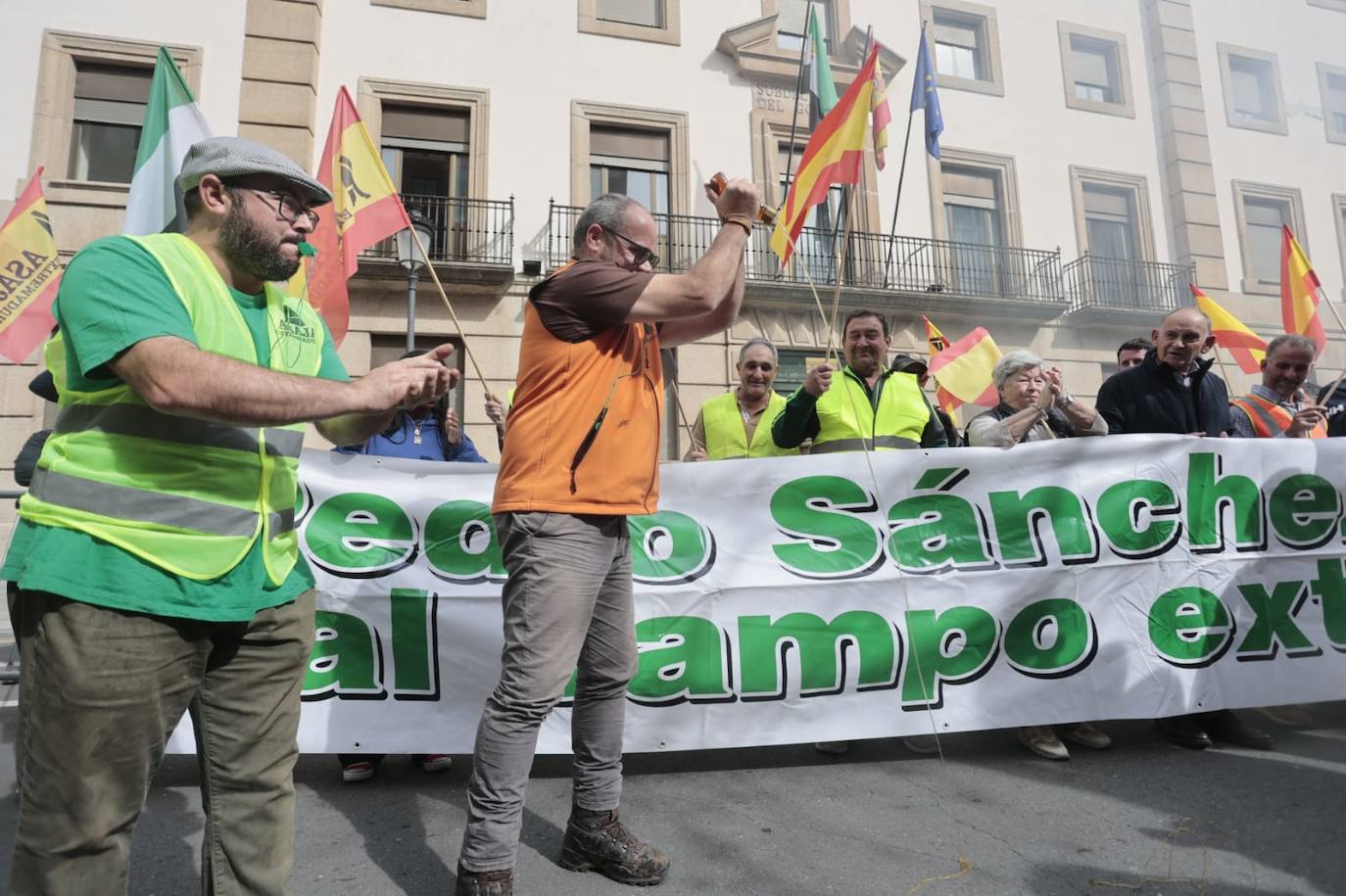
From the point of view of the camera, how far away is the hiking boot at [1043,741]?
312cm

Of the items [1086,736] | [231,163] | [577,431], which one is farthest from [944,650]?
[231,163]

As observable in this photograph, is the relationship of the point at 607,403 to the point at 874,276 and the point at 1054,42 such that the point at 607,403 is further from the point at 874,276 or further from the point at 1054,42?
the point at 1054,42

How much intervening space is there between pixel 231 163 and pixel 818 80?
1197 centimetres

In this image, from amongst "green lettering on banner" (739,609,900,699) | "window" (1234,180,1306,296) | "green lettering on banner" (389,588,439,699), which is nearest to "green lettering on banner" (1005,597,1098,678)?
"green lettering on banner" (739,609,900,699)

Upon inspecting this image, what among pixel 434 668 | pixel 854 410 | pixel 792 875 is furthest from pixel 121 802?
pixel 854 410

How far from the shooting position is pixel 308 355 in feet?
5.68

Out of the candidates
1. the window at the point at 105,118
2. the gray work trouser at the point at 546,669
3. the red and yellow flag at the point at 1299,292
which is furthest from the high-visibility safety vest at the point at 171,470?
the window at the point at 105,118

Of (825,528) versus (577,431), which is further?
(825,528)

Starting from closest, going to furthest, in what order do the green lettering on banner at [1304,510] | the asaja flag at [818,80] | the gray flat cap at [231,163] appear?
the gray flat cap at [231,163], the green lettering on banner at [1304,510], the asaja flag at [818,80]

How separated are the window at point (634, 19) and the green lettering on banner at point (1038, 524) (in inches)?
452

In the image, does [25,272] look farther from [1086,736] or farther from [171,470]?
[1086,736]

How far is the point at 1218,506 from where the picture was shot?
358 centimetres

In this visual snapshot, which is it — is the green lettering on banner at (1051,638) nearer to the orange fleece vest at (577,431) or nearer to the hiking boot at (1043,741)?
the hiking boot at (1043,741)

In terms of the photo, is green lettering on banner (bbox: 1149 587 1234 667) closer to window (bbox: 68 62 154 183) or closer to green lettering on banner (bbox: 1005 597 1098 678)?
green lettering on banner (bbox: 1005 597 1098 678)
